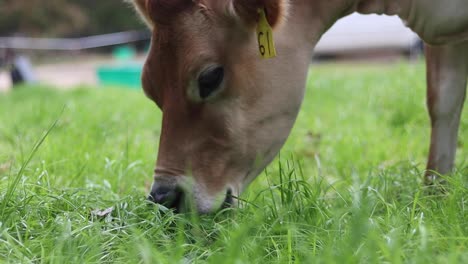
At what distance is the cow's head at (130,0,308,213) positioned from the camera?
2.01 m

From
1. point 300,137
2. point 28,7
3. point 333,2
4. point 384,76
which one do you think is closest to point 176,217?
point 333,2

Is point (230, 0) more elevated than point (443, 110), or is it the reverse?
point (230, 0)

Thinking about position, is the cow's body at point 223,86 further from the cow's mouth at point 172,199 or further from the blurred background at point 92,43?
the blurred background at point 92,43

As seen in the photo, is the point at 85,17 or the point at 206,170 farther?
the point at 85,17

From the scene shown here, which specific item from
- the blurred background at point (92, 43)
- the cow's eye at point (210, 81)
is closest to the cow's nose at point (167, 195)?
the cow's eye at point (210, 81)

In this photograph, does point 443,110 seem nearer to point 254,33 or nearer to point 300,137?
point 254,33

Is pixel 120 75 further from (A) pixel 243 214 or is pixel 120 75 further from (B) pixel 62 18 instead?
(B) pixel 62 18

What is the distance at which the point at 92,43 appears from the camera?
24.9 m

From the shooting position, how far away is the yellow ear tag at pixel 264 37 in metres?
2.05

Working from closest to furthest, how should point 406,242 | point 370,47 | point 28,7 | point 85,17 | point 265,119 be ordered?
point 406,242 → point 265,119 → point 370,47 → point 28,7 → point 85,17

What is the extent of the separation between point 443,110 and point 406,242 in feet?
4.35

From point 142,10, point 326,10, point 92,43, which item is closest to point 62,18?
point 92,43

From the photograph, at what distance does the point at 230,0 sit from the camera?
2.04 metres

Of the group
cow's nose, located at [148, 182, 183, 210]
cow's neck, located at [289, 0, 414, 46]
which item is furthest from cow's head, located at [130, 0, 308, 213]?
cow's neck, located at [289, 0, 414, 46]
